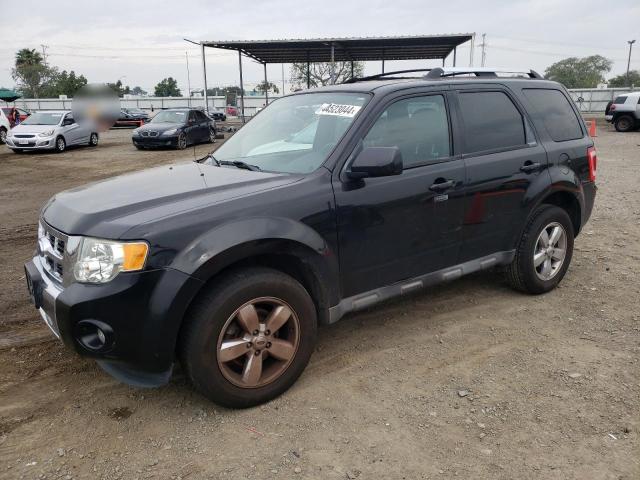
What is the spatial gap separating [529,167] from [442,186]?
3.34 feet

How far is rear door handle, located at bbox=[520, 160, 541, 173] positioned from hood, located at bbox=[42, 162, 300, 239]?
200 centimetres

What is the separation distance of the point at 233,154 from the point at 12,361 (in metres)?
2.09

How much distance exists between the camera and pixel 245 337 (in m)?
2.84

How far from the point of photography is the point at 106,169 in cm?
1403

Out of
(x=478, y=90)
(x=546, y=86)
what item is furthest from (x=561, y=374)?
(x=546, y=86)

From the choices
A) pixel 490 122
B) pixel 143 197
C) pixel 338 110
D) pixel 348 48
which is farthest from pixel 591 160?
pixel 348 48

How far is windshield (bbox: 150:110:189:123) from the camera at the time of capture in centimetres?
1949

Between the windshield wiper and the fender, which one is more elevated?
the windshield wiper

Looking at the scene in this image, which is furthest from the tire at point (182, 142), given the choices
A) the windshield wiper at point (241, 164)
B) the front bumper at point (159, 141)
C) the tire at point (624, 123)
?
the tire at point (624, 123)

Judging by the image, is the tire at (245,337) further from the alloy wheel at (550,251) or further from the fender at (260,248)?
the alloy wheel at (550,251)

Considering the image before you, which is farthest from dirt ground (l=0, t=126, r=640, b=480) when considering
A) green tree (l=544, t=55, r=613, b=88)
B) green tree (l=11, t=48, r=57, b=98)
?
green tree (l=544, t=55, r=613, b=88)

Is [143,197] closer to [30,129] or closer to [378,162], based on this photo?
[378,162]

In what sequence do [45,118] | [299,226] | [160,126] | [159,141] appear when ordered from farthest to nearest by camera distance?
1. [160,126]
2. [159,141]
3. [45,118]
4. [299,226]

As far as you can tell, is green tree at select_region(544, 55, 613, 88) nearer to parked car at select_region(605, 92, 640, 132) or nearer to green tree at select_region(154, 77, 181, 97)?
green tree at select_region(154, 77, 181, 97)
